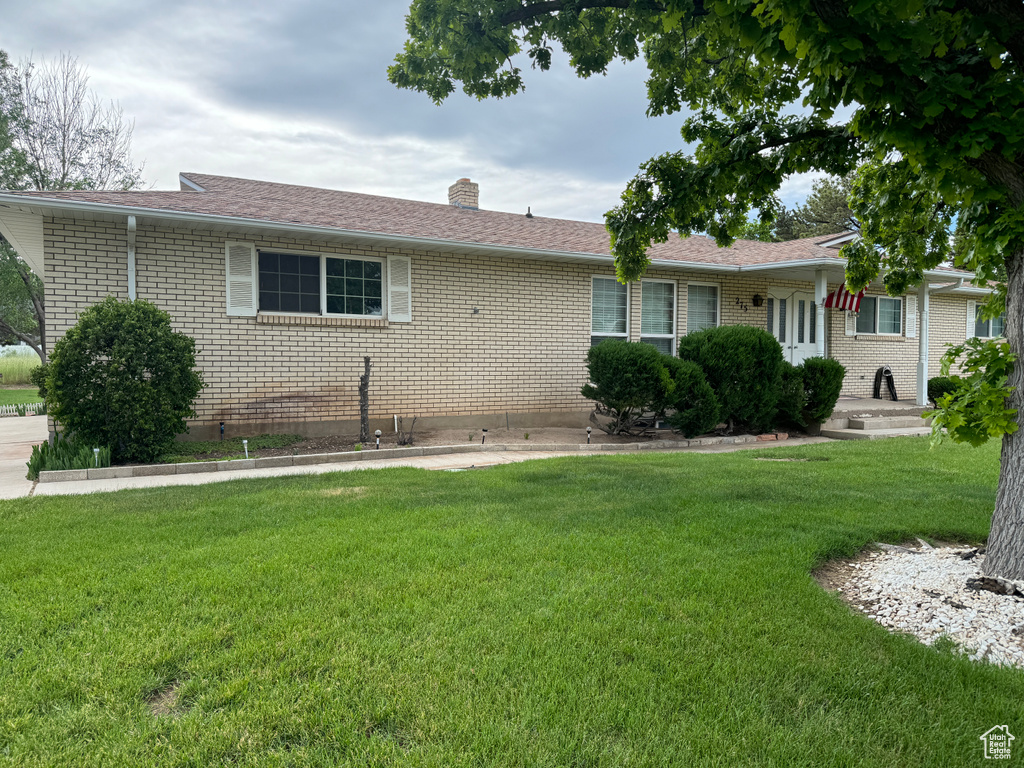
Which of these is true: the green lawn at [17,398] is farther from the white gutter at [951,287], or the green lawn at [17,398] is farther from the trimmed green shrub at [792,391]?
the white gutter at [951,287]

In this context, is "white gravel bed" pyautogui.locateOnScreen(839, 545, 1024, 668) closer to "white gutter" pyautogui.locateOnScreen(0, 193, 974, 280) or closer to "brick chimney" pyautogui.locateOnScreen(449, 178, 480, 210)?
"white gutter" pyautogui.locateOnScreen(0, 193, 974, 280)

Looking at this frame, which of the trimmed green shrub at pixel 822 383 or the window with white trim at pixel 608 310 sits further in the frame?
the window with white trim at pixel 608 310

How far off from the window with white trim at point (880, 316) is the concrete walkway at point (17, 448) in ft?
55.8

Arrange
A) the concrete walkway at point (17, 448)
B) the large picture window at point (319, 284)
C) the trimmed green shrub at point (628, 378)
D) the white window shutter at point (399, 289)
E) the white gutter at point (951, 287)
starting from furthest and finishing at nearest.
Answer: the white gutter at point (951, 287) < the white window shutter at point (399, 289) < the trimmed green shrub at point (628, 378) < the large picture window at point (319, 284) < the concrete walkway at point (17, 448)

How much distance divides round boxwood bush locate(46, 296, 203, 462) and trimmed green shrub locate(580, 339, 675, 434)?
6.16 meters

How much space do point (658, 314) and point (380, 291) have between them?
593cm

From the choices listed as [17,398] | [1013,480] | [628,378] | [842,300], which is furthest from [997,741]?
[17,398]

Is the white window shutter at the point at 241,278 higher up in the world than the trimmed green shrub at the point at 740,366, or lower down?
higher up

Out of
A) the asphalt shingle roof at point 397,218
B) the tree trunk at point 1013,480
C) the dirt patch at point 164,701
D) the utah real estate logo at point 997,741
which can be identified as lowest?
the utah real estate logo at point 997,741

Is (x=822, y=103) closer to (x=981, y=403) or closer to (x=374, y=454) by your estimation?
(x=981, y=403)

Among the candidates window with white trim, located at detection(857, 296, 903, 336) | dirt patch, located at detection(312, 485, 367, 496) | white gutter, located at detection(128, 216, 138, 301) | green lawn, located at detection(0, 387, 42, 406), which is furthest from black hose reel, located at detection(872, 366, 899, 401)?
green lawn, located at detection(0, 387, 42, 406)

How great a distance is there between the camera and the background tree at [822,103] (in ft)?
9.33

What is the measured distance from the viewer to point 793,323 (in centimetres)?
1505

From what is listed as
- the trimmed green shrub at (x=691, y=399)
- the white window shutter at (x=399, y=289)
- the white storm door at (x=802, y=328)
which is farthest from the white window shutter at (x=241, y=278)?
the white storm door at (x=802, y=328)
